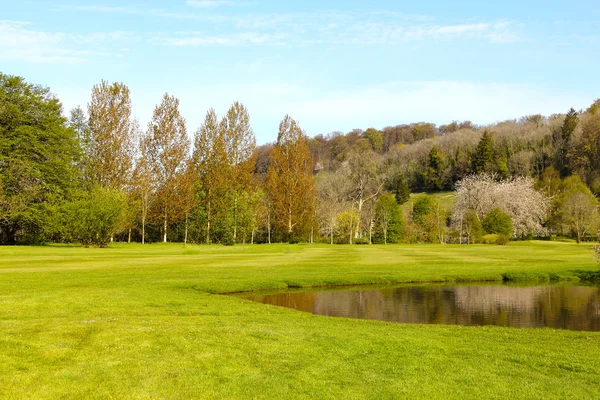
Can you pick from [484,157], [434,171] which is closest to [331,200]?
[484,157]

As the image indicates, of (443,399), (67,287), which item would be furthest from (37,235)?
(443,399)

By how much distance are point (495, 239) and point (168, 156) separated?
48.0m

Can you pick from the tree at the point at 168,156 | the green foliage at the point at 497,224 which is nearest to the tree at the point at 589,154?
the green foliage at the point at 497,224

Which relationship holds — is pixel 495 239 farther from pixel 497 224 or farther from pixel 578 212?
pixel 578 212

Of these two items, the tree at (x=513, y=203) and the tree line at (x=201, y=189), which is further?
the tree at (x=513, y=203)

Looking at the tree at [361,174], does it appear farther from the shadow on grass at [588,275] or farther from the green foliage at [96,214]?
the shadow on grass at [588,275]

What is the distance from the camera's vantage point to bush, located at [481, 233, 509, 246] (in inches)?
2867

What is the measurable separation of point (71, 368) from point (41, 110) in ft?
191

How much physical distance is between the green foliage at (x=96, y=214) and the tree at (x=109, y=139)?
36.8 feet

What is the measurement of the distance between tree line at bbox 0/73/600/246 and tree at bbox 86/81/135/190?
133 millimetres

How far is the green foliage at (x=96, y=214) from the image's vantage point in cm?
5456

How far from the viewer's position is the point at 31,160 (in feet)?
193

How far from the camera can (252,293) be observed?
25500mm

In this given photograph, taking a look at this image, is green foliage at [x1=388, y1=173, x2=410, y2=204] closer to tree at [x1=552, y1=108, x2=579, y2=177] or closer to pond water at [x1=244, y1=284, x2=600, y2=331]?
tree at [x1=552, y1=108, x2=579, y2=177]
